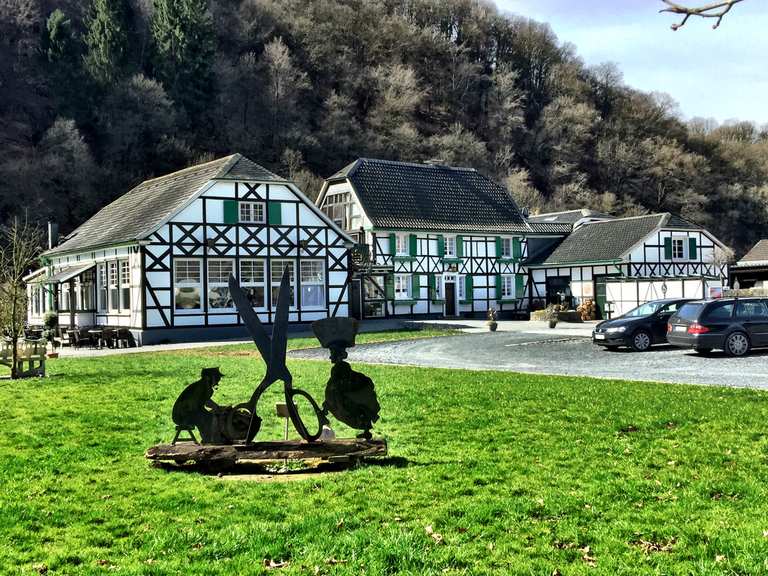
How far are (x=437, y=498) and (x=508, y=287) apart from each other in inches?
1487

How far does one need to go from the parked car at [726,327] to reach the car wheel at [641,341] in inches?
73.4

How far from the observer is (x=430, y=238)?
41.1m

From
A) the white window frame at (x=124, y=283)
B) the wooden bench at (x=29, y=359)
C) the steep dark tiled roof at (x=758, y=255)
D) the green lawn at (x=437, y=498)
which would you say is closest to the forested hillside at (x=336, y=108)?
the steep dark tiled roof at (x=758, y=255)

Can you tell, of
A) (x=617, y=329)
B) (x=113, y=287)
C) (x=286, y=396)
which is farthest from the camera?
(x=113, y=287)

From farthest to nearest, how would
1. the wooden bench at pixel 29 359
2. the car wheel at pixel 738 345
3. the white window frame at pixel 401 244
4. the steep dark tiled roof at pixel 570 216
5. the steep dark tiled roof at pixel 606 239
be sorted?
the steep dark tiled roof at pixel 570 216 < the steep dark tiled roof at pixel 606 239 < the white window frame at pixel 401 244 < the car wheel at pixel 738 345 < the wooden bench at pixel 29 359

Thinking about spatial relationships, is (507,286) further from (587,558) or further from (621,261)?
(587,558)

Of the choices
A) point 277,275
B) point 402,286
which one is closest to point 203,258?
point 277,275

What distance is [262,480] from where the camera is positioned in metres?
7.50

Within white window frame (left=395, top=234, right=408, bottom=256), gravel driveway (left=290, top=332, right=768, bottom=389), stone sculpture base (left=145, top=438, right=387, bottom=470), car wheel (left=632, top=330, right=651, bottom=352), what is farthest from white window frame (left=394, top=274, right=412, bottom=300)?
stone sculpture base (left=145, top=438, right=387, bottom=470)

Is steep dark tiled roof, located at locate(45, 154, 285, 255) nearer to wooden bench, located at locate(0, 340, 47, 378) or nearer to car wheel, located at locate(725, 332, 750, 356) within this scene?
wooden bench, located at locate(0, 340, 47, 378)

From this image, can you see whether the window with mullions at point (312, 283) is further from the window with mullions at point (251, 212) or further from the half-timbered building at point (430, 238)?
the half-timbered building at point (430, 238)

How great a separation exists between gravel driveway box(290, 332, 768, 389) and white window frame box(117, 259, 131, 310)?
32.5 feet

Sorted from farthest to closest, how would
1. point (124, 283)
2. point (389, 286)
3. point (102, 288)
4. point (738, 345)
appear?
point (389, 286)
point (102, 288)
point (124, 283)
point (738, 345)

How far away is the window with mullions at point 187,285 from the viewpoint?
2978cm
